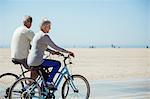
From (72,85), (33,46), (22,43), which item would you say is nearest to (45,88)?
(72,85)

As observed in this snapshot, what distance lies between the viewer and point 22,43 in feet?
21.5

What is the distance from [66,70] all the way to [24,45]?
2.37 ft

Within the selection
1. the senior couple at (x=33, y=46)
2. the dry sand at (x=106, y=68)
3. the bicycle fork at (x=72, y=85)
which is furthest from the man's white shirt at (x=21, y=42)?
the dry sand at (x=106, y=68)

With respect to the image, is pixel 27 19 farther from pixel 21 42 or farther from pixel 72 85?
pixel 72 85

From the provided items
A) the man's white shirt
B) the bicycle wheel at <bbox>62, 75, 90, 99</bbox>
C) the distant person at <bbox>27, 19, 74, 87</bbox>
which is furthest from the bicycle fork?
the man's white shirt

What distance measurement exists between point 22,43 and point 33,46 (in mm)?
190

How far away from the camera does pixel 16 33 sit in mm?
6598

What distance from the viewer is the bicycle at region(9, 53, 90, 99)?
6324 mm

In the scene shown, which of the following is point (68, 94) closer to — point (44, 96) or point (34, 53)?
point (44, 96)

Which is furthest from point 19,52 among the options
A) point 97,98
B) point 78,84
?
point 97,98

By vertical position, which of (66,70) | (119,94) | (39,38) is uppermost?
(39,38)

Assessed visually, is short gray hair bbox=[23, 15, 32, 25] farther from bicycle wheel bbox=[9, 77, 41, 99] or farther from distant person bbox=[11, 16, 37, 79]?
bicycle wheel bbox=[9, 77, 41, 99]

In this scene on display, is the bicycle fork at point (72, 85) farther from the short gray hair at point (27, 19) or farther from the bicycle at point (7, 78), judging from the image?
the short gray hair at point (27, 19)

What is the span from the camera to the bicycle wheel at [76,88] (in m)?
6.69
